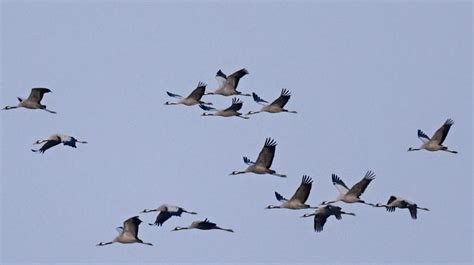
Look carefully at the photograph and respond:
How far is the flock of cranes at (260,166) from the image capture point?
103 ft

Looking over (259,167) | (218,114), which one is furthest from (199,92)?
(259,167)

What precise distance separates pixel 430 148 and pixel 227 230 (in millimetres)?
5042

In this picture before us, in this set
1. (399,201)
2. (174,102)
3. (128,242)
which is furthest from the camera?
(174,102)

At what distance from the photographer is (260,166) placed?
31969mm

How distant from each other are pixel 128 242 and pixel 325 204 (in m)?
4.28

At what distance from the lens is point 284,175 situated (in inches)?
1253

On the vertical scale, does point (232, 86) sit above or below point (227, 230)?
above

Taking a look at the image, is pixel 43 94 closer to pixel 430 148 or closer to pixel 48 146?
pixel 48 146

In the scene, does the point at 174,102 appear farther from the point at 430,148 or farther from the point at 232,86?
the point at 430,148

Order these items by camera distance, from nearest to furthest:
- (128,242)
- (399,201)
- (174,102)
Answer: (128,242) → (399,201) → (174,102)

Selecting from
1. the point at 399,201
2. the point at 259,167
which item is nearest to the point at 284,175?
the point at 259,167

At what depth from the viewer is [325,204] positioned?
32688 millimetres

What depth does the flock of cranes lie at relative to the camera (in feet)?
103

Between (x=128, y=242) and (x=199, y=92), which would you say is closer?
(x=128, y=242)
